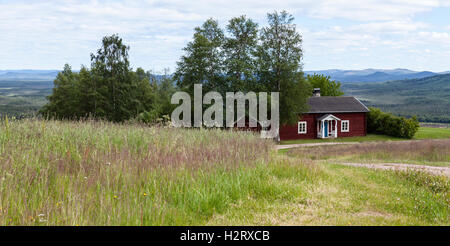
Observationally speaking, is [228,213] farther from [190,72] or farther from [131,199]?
[190,72]

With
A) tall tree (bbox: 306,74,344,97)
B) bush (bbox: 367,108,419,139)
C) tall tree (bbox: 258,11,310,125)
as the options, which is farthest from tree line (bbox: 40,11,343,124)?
tall tree (bbox: 306,74,344,97)

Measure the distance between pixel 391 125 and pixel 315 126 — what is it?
902 centimetres

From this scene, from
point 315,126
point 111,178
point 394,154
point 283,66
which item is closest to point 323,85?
point 315,126

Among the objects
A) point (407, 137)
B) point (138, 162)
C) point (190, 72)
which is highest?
point (190, 72)

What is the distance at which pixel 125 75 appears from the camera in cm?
4212

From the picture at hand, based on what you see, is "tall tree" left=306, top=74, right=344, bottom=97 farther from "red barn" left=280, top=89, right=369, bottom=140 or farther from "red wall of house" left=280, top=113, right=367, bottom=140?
"red wall of house" left=280, top=113, right=367, bottom=140

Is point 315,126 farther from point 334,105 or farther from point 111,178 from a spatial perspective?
point 111,178

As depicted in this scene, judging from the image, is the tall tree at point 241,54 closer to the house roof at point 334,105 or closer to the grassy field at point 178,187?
the house roof at point 334,105

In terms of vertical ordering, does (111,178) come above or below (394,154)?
above

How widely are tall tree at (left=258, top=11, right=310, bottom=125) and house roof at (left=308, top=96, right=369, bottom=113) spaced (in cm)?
727

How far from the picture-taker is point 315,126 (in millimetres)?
42469

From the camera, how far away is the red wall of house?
40.9 m
